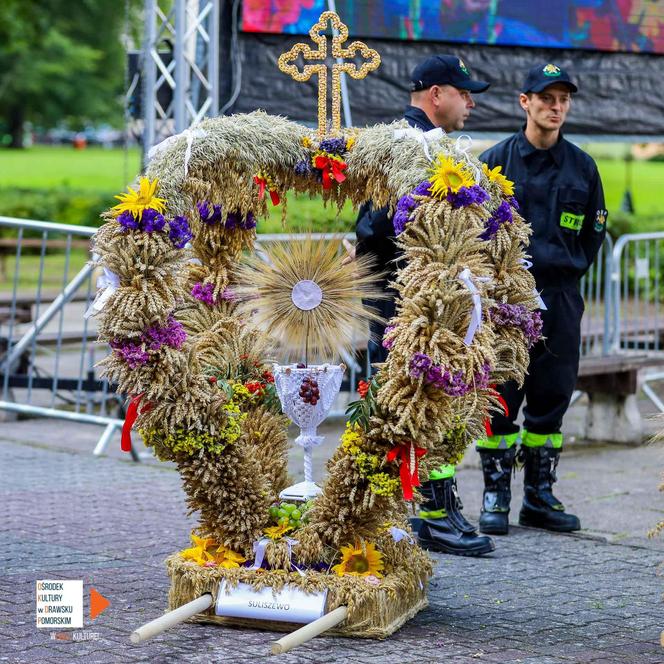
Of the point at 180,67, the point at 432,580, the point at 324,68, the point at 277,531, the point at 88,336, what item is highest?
the point at 180,67

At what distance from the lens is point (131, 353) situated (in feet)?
14.6

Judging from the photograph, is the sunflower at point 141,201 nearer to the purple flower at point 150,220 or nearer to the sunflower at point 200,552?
the purple flower at point 150,220

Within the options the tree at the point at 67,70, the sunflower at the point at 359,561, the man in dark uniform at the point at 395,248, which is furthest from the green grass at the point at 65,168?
the sunflower at the point at 359,561

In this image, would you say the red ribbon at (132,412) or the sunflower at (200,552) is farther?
the sunflower at (200,552)

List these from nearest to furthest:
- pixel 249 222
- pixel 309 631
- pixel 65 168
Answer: pixel 309 631 < pixel 249 222 < pixel 65 168

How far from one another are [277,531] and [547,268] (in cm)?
226

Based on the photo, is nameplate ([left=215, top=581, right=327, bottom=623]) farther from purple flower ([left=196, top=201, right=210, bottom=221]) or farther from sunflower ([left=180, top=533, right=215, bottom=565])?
purple flower ([left=196, top=201, right=210, bottom=221])

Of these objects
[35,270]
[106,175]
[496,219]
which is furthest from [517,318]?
[106,175]

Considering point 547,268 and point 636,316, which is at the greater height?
point 547,268

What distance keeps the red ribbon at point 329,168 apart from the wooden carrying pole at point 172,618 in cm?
163

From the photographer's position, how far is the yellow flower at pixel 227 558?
4746mm

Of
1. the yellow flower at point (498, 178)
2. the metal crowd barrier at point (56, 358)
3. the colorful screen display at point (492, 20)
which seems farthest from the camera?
the colorful screen display at point (492, 20)

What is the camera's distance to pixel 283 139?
493cm

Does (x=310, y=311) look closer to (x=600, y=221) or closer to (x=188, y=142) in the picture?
(x=188, y=142)
